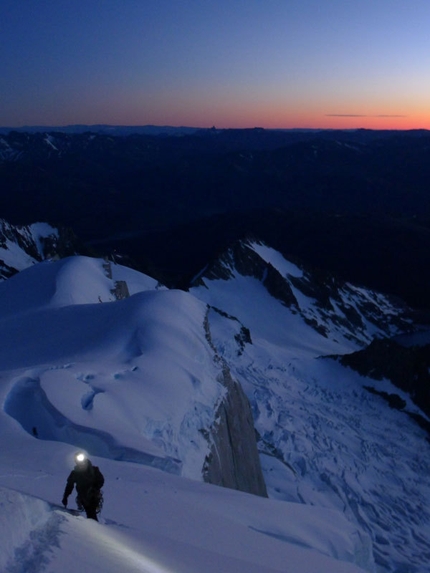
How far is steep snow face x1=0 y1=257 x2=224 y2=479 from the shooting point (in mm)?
11320

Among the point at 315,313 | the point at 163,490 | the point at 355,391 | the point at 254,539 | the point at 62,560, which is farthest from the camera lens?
the point at 315,313

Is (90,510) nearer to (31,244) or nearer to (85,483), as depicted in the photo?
(85,483)

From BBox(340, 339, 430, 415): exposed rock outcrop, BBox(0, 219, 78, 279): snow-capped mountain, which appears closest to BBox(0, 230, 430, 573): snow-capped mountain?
BBox(340, 339, 430, 415): exposed rock outcrop

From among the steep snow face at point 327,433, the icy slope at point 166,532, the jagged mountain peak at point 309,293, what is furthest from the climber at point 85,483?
the jagged mountain peak at point 309,293

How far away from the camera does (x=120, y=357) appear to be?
16312 mm

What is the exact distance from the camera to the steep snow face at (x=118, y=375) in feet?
37.1

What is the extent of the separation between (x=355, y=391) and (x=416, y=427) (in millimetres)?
4676

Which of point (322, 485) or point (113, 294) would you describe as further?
point (113, 294)

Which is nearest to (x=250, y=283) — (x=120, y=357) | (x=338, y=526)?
(x=120, y=357)

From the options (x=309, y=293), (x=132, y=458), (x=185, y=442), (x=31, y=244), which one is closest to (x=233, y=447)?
(x=185, y=442)

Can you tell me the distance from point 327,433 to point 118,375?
650 inches

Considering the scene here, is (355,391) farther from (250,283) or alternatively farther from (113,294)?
(250,283)

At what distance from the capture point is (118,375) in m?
14.5

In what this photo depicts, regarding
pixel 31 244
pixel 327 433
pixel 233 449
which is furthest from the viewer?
pixel 31 244
